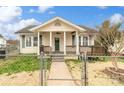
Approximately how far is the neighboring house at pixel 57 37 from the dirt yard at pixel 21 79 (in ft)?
24.8

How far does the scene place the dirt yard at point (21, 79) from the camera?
33.1ft

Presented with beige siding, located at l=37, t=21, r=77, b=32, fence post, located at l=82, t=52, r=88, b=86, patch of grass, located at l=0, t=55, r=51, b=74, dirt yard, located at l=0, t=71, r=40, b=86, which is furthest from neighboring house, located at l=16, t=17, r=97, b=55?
fence post, located at l=82, t=52, r=88, b=86

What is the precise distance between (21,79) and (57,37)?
11626 millimetres

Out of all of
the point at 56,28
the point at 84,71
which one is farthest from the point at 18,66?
the point at 84,71

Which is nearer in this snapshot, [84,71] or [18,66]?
[84,71]

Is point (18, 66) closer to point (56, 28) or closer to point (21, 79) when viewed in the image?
point (21, 79)

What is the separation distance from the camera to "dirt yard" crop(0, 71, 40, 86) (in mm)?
10089

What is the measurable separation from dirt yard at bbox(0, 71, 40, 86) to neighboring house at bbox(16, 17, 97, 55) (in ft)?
24.8

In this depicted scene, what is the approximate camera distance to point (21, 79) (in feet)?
35.7

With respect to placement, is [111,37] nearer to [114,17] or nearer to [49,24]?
[49,24]

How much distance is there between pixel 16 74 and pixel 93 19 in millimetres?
14125

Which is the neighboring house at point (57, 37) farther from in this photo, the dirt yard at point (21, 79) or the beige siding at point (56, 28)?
the dirt yard at point (21, 79)

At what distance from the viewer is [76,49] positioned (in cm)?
2009
